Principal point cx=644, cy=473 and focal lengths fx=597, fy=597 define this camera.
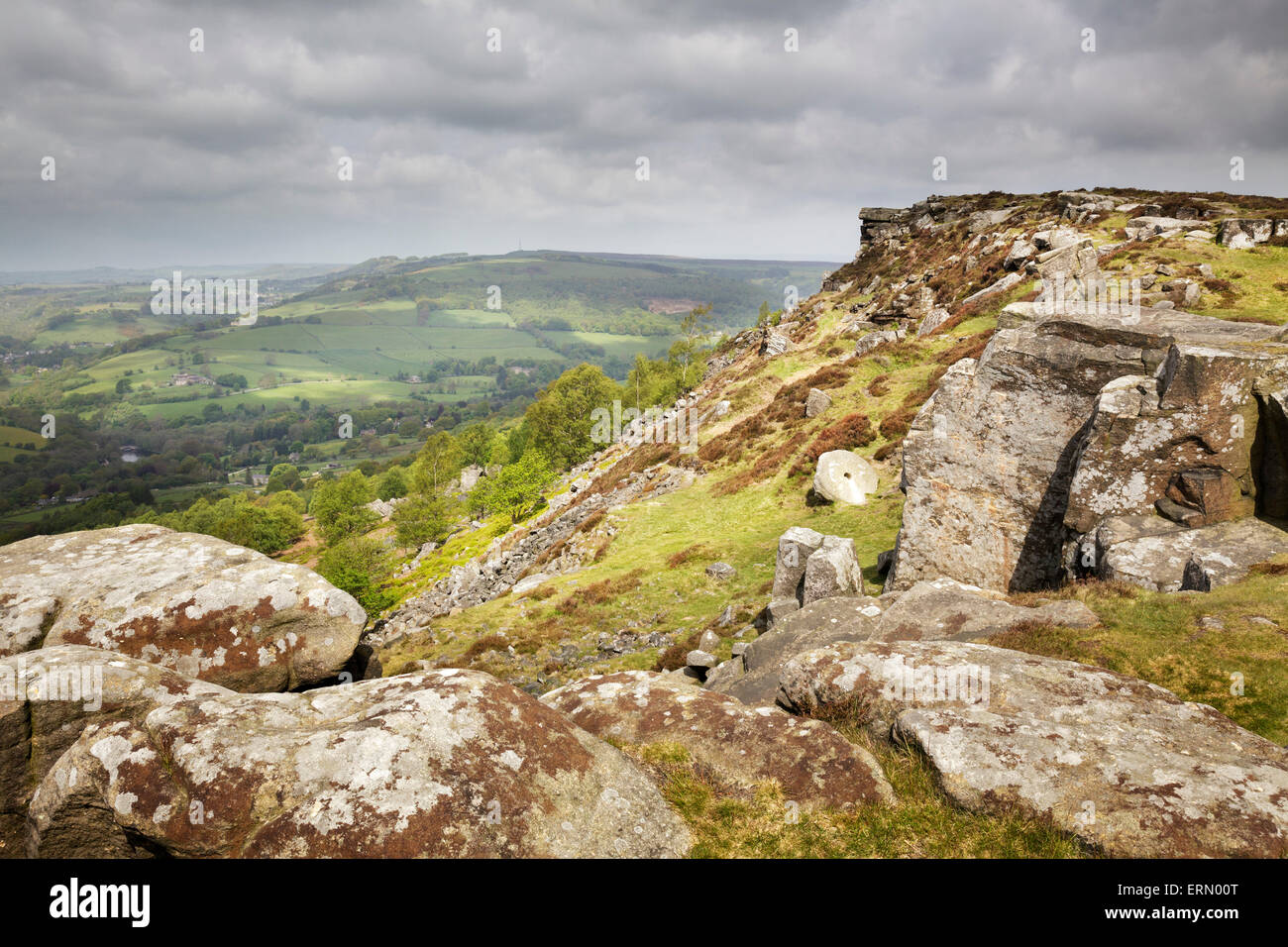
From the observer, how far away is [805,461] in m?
37.2

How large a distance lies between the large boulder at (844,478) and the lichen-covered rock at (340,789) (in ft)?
85.8

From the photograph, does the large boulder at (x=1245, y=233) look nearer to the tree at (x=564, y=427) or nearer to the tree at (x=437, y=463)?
the tree at (x=564, y=427)

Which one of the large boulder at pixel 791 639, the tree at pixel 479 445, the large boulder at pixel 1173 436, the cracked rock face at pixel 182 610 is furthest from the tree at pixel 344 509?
the large boulder at pixel 1173 436

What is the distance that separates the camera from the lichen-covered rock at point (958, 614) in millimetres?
13203

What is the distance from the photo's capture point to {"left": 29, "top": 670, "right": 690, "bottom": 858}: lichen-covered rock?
6488mm

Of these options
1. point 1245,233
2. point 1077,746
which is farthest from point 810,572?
point 1245,233

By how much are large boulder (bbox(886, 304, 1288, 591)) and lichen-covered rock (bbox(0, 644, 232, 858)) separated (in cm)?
1962

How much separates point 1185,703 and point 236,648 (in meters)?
18.5

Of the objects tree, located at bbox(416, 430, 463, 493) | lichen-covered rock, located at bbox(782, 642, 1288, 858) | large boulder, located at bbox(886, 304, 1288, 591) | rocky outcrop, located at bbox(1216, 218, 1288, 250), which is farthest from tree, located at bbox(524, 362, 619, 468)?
lichen-covered rock, located at bbox(782, 642, 1288, 858)

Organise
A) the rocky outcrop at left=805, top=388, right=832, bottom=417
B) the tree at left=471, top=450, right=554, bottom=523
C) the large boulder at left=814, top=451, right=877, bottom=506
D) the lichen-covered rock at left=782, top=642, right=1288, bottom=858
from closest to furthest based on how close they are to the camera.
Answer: the lichen-covered rock at left=782, top=642, right=1288, bottom=858
the large boulder at left=814, top=451, right=877, bottom=506
the rocky outcrop at left=805, top=388, right=832, bottom=417
the tree at left=471, top=450, right=554, bottom=523

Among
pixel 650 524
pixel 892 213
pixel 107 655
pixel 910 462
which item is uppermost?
pixel 892 213

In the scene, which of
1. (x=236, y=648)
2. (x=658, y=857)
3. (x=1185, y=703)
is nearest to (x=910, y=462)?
(x=1185, y=703)

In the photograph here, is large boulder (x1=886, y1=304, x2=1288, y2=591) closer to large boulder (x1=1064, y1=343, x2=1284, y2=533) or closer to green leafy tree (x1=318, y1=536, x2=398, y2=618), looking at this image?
large boulder (x1=1064, y1=343, x2=1284, y2=533)
